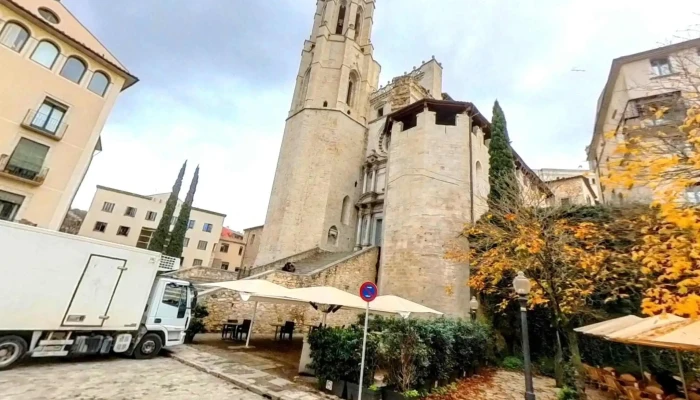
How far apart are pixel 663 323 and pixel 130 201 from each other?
40958 millimetres

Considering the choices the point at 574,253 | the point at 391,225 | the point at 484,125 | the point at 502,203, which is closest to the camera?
the point at 574,253

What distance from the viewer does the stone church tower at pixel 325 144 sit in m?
22.2

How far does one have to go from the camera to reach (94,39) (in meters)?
18.1

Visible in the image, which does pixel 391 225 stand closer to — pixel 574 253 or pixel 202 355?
pixel 574 253

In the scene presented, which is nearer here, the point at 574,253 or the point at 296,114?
the point at 574,253

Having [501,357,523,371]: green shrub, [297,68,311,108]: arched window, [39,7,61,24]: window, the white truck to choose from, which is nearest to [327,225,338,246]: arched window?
[297,68,311,108]: arched window

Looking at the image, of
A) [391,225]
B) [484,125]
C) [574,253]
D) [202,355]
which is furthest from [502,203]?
[202,355]

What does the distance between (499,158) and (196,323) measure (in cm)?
1632

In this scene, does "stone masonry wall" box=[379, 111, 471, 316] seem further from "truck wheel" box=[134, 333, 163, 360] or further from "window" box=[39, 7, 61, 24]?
"window" box=[39, 7, 61, 24]

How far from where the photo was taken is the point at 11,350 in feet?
20.7

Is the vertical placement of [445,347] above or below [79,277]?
below

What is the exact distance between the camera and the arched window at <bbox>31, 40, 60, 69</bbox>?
15.1 metres

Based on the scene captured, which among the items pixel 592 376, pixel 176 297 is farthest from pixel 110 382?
pixel 592 376

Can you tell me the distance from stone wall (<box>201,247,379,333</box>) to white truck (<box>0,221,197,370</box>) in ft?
12.2
